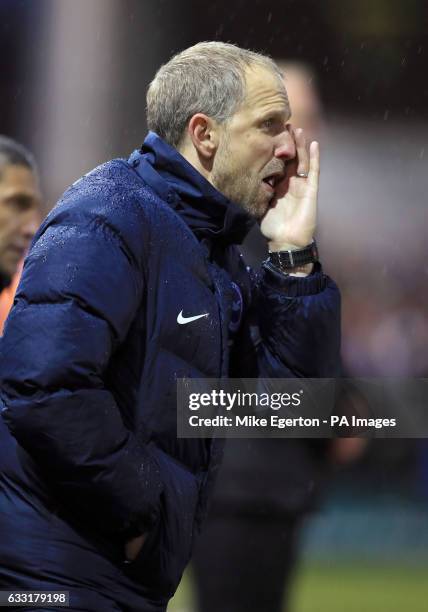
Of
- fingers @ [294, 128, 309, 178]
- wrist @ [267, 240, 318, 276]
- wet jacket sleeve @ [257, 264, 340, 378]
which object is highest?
fingers @ [294, 128, 309, 178]

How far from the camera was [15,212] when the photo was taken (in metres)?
4.40

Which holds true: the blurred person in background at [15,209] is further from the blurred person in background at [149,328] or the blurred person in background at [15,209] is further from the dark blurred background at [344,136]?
the dark blurred background at [344,136]

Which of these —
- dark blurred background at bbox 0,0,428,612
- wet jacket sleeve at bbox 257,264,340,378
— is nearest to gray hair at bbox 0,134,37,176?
wet jacket sleeve at bbox 257,264,340,378

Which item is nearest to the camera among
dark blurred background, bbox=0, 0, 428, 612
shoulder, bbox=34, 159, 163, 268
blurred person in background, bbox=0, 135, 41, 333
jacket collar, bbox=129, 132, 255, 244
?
shoulder, bbox=34, 159, 163, 268

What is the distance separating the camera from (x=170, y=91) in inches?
111

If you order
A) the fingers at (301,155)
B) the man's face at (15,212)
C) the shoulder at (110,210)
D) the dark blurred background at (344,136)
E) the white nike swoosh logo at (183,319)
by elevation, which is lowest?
the dark blurred background at (344,136)

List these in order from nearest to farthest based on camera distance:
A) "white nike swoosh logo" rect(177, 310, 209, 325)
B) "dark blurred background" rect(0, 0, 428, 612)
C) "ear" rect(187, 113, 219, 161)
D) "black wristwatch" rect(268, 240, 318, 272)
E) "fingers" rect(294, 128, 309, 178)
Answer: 1. "white nike swoosh logo" rect(177, 310, 209, 325)
2. "ear" rect(187, 113, 219, 161)
3. "black wristwatch" rect(268, 240, 318, 272)
4. "fingers" rect(294, 128, 309, 178)
5. "dark blurred background" rect(0, 0, 428, 612)

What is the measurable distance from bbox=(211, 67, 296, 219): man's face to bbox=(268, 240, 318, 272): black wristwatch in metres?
0.12

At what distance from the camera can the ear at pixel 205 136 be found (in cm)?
278

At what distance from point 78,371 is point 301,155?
0.98 meters

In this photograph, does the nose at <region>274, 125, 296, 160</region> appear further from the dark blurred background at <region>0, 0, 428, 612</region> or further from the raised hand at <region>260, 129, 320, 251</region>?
the dark blurred background at <region>0, 0, 428, 612</region>

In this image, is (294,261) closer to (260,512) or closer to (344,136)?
(260,512)

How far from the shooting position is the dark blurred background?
24.9ft

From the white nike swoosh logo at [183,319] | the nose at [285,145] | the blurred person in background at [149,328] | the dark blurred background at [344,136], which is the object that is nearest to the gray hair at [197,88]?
the blurred person in background at [149,328]
